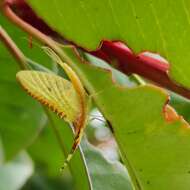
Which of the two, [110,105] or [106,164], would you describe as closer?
[110,105]

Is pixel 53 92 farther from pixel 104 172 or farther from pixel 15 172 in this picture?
pixel 15 172

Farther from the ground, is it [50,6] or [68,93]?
[50,6]

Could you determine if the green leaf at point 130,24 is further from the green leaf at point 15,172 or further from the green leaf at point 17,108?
the green leaf at point 15,172

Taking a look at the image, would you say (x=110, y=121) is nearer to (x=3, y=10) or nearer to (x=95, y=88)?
(x=95, y=88)

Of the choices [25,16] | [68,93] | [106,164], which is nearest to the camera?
[68,93]

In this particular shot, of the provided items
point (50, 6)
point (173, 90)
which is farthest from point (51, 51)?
point (173, 90)

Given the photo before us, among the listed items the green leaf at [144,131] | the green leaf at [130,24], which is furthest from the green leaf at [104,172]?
the green leaf at [130,24]

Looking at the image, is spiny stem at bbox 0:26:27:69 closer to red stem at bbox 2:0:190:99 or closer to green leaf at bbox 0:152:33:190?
red stem at bbox 2:0:190:99

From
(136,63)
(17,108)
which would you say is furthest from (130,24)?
(17,108)
